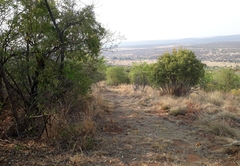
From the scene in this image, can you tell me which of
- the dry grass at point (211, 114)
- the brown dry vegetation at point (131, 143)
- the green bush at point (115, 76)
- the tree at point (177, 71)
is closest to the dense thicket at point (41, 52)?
the brown dry vegetation at point (131, 143)

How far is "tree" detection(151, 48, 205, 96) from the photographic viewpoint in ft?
41.3

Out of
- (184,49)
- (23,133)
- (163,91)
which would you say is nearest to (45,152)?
(23,133)

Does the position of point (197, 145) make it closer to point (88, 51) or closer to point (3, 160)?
point (88, 51)

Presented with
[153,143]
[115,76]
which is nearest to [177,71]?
[153,143]

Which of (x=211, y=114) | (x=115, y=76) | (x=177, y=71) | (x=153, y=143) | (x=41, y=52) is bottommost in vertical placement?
(x=211, y=114)

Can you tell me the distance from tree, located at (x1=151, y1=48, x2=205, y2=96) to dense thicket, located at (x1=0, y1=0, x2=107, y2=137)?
710 centimetres

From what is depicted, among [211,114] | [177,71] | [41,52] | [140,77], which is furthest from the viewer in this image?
[140,77]

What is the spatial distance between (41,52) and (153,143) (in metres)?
3.37

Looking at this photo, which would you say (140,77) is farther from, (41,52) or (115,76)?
(41,52)

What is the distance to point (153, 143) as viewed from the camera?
5664 mm

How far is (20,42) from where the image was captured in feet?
18.4

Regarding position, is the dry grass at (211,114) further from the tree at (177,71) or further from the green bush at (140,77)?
the green bush at (140,77)

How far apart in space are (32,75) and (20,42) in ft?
2.74

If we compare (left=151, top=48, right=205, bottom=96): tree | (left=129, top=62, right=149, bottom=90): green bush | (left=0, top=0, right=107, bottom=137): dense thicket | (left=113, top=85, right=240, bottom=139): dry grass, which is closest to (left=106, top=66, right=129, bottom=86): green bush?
(left=129, top=62, right=149, bottom=90): green bush
